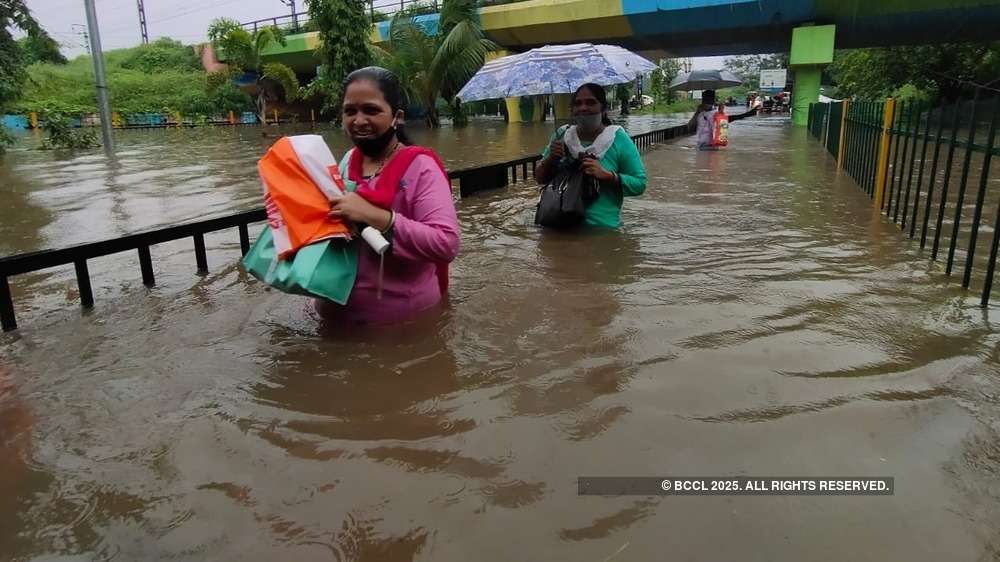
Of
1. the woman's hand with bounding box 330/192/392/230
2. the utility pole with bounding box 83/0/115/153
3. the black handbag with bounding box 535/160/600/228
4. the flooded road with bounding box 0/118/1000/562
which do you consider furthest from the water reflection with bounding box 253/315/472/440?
the utility pole with bounding box 83/0/115/153

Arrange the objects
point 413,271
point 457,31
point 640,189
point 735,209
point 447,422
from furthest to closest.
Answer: point 457,31 < point 735,209 < point 640,189 < point 413,271 < point 447,422

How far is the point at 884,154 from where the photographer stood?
681cm

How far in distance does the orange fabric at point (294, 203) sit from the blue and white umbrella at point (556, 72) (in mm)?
4098

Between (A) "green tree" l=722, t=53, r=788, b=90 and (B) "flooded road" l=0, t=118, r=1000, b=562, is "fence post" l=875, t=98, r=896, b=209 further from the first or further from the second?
(A) "green tree" l=722, t=53, r=788, b=90

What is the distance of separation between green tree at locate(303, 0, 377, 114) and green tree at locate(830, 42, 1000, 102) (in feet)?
66.4

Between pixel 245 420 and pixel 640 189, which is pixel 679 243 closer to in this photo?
pixel 640 189

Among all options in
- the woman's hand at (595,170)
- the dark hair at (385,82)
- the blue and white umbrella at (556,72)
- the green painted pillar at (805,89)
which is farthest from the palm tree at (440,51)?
the dark hair at (385,82)

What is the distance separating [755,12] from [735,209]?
705 inches

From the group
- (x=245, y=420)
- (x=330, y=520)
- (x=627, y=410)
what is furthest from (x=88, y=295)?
(x=627, y=410)

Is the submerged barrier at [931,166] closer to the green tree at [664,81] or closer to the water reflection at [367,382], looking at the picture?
the water reflection at [367,382]

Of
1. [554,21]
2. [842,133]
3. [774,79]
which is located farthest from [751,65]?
[842,133]

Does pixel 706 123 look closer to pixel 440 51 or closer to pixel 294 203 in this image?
pixel 294 203

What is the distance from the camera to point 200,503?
6.85 ft

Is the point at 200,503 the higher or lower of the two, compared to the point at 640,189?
lower
